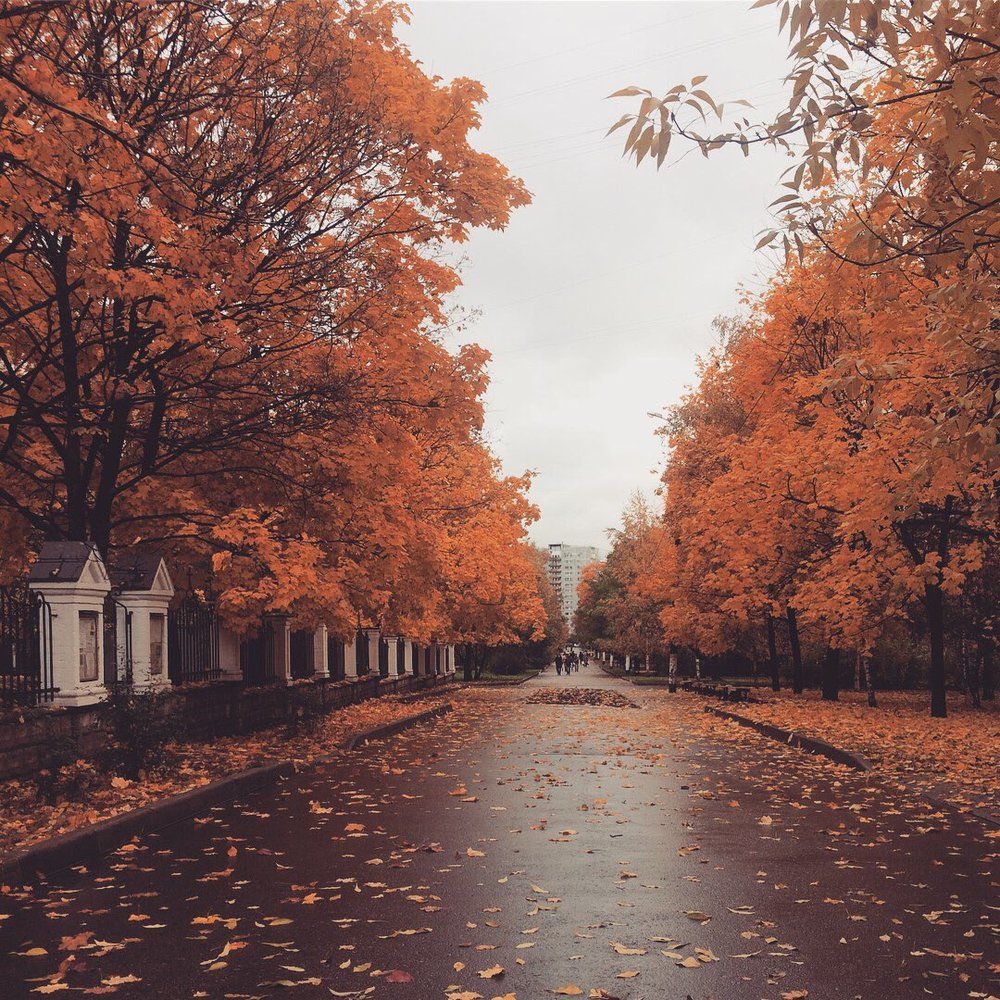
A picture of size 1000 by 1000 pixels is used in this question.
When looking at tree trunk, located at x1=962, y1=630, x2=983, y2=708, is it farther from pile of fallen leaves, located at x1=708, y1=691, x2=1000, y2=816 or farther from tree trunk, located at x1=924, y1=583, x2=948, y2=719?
tree trunk, located at x1=924, y1=583, x2=948, y2=719

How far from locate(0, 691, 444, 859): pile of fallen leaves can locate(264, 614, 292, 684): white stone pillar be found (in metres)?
3.39

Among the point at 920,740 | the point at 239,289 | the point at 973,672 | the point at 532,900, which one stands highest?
the point at 239,289

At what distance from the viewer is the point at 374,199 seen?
12719 mm

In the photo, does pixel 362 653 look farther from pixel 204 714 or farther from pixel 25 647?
pixel 25 647

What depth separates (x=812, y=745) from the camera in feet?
51.7

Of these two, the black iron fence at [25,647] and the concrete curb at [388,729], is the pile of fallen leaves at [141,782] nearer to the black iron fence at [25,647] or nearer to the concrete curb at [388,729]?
the concrete curb at [388,729]

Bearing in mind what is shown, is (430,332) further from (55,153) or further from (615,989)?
(615,989)

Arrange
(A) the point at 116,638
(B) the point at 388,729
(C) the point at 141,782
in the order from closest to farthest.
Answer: (C) the point at 141,782 → (A) the point at 116,638 → (B) the point at 388,729

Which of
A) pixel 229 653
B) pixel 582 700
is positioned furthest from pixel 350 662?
pixel 229 653

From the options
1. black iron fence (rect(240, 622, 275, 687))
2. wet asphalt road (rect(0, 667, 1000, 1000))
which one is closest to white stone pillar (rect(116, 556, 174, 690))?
wet asphalt road (rect(0, 667, 1000, 1000))

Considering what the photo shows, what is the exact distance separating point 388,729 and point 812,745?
745cm

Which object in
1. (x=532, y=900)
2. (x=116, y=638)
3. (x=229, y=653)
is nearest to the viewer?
(x=532, y=900)

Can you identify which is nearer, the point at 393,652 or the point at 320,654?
the point at 320,654

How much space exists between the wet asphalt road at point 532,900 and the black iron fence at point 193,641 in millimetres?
5228
